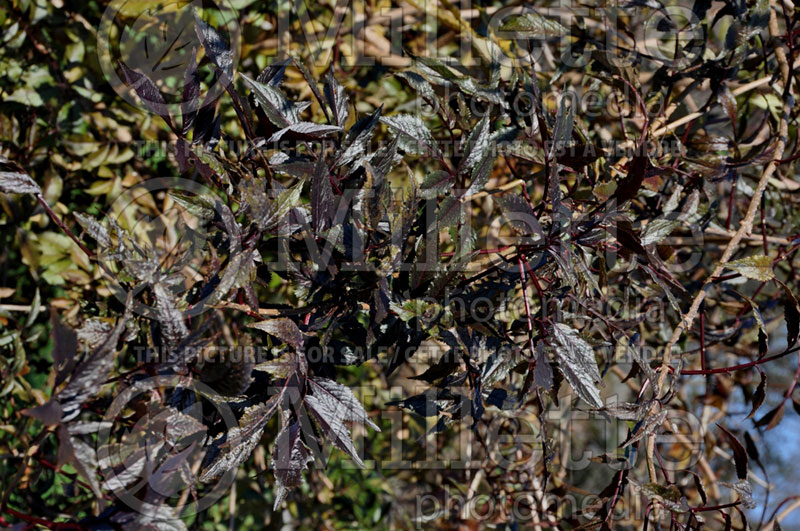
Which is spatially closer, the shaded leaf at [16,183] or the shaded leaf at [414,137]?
the shaded leaf at [16,183]

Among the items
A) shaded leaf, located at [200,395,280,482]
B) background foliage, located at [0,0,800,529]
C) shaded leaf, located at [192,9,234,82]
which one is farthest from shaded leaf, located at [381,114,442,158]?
shaded leaf, located at [200,395,280,482]

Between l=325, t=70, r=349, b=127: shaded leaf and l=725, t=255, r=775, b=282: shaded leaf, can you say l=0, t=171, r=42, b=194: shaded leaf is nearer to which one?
l=325, t=70, r=349, b=127: shaded leaf

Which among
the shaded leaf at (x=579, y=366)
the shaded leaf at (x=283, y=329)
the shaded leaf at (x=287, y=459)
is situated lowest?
the shaded leaf at (x=287, y=459)

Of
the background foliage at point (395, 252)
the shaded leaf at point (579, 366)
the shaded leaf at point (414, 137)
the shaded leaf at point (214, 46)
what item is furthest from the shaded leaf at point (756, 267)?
the shaded leaf at point (214, 46)

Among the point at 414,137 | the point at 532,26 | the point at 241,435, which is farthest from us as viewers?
the point at 532,26

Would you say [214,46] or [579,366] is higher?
[214,46]

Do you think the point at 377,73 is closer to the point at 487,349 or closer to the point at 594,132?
the point at 594,132

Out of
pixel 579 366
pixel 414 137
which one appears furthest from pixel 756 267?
pixel 414 137

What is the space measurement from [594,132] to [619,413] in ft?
2.23

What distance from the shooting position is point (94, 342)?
2.10 ft

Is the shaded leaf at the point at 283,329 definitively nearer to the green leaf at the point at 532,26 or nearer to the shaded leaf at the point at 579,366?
the shaded leaf at the point at 579,366

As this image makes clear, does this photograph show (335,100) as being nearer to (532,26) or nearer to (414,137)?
(414,137)

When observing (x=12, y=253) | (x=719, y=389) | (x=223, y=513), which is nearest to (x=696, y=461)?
(x=719, y=389)

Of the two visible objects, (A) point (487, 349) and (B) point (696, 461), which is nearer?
(A) point (487, 349)
